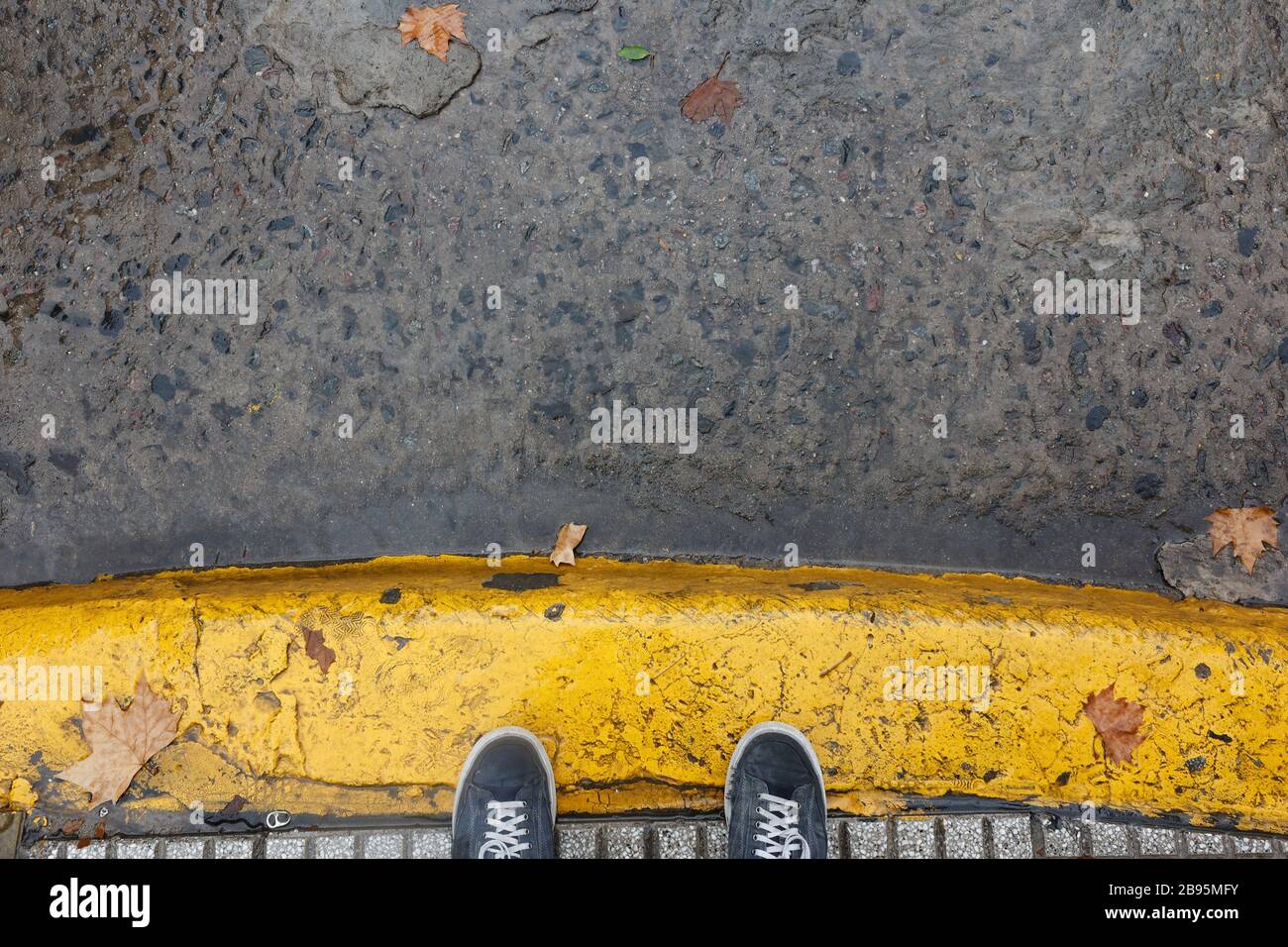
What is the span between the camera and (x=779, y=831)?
2.21 meters

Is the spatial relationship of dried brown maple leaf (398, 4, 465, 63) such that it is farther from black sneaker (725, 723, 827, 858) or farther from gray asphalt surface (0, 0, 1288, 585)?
black sneaker (725, 723, 827, 858)

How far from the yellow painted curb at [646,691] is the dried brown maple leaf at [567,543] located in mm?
237

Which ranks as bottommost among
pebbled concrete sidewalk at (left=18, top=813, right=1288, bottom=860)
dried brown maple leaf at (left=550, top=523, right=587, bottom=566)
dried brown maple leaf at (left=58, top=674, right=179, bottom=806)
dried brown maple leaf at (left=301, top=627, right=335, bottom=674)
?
pebbled concrete sidewalk at (left=18, top=813, right=1288, bottom=860)

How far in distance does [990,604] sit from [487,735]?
139cm

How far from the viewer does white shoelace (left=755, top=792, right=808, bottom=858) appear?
86.0 inches

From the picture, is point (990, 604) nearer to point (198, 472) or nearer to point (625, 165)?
point (625, 165)

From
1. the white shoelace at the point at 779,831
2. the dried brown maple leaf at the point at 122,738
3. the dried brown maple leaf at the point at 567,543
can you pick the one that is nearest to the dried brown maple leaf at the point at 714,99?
the dried brown maple leaf at the point at 567,543

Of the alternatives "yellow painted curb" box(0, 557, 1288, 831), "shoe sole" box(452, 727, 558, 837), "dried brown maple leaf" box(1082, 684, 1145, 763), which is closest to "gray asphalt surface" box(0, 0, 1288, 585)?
"yellow painted curb" box(0, 557, 1288, 831)

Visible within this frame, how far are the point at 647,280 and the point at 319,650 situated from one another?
138 centimetres

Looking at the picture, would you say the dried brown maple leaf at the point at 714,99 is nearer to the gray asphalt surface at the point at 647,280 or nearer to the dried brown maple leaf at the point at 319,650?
the gray asphalt surface at the point at 647,280

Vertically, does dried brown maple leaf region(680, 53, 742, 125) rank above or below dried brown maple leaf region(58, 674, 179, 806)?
above

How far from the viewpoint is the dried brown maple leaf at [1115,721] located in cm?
209

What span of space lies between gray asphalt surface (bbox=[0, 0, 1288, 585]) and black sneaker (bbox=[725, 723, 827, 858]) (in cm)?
59

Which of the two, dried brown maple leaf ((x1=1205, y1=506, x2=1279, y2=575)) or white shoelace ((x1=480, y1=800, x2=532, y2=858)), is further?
dried brown maple leaf ((x1=1205, y1=506, x2=1279, y2=575))
